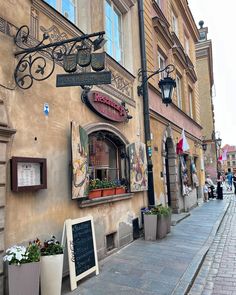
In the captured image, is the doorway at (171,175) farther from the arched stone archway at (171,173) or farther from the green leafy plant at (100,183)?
the green leafy plant at (100,183)

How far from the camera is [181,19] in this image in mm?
16922

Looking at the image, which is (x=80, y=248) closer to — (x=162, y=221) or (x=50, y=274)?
(x=50, y=274)

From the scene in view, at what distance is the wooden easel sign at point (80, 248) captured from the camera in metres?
4.71

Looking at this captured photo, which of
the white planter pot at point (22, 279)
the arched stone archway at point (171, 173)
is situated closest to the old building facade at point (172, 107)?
the arched stone archway at point (171, 173)

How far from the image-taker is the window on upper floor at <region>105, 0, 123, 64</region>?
26.1ft

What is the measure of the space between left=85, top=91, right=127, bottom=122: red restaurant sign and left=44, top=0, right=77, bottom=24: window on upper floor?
5.48ft

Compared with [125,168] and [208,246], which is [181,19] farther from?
[208,246]

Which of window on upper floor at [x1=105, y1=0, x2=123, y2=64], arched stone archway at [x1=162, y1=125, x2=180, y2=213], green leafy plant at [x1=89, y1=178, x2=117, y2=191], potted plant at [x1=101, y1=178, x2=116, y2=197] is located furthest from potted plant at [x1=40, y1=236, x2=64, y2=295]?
arched stone archway at [x1=162, y1=125, x2=180, y2=213]

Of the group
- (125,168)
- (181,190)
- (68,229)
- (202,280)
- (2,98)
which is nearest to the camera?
(2,98)

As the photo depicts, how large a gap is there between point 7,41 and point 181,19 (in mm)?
14666

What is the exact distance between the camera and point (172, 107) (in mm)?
13328

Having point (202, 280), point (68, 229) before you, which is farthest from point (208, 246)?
point (68, 229)

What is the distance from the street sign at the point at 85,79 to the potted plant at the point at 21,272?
7.50ft

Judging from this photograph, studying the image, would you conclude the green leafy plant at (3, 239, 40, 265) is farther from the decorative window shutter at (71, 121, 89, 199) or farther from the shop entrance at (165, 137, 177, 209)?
the shop entrance at (165, 137, 177, 209)
